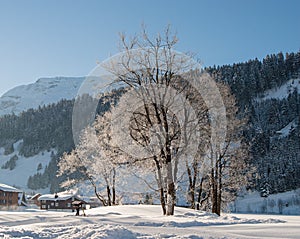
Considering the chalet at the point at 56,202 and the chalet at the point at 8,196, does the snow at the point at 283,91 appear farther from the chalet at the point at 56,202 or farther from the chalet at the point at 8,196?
A: the chalet at the point at 8,196

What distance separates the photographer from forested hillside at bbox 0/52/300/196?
128500 millimetres

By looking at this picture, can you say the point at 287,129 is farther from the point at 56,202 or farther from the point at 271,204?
the point at 56,202

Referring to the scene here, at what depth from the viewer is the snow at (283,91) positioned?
183 metres

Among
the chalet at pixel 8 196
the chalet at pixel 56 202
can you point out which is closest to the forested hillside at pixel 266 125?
the chalet at pixel 56 202

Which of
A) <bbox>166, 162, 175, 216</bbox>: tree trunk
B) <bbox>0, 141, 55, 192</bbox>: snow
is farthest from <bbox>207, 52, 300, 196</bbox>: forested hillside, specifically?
<bbox>0, 141, 55, 192</bbox>: snow

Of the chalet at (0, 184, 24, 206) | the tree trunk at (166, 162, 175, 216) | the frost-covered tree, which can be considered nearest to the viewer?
the tree trunk at (166, 162, 175, 216)

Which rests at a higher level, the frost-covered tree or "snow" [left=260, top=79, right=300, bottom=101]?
"snow" [left=260, top=79, right=300, bottom=101]

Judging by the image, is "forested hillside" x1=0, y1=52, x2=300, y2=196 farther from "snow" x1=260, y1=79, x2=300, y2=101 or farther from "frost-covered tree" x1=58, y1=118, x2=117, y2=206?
"frost-covered tree" x1=58, y1=118, x2=117, y2=206

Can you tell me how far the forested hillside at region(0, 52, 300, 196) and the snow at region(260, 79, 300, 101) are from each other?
0.49 metres

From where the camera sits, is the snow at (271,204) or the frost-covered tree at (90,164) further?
the snow at (271,204)

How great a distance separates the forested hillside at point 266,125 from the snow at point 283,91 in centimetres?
49

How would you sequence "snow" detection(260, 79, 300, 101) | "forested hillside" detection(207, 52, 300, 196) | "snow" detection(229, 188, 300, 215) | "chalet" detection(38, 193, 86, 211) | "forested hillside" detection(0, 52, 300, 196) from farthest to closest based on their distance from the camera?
"snow" detection(260, 79, 300, 101)
"forested hillside" detection(0, 52, 300, 196)
"forested hillside" detection(207, 52, 300, 196)
"snow" detection(229, 188, 300, 215)
"chalet" detection(38, 193, 86, 211)

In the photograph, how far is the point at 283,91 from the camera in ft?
614

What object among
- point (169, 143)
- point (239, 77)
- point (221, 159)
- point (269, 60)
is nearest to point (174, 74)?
point (169, 143)
